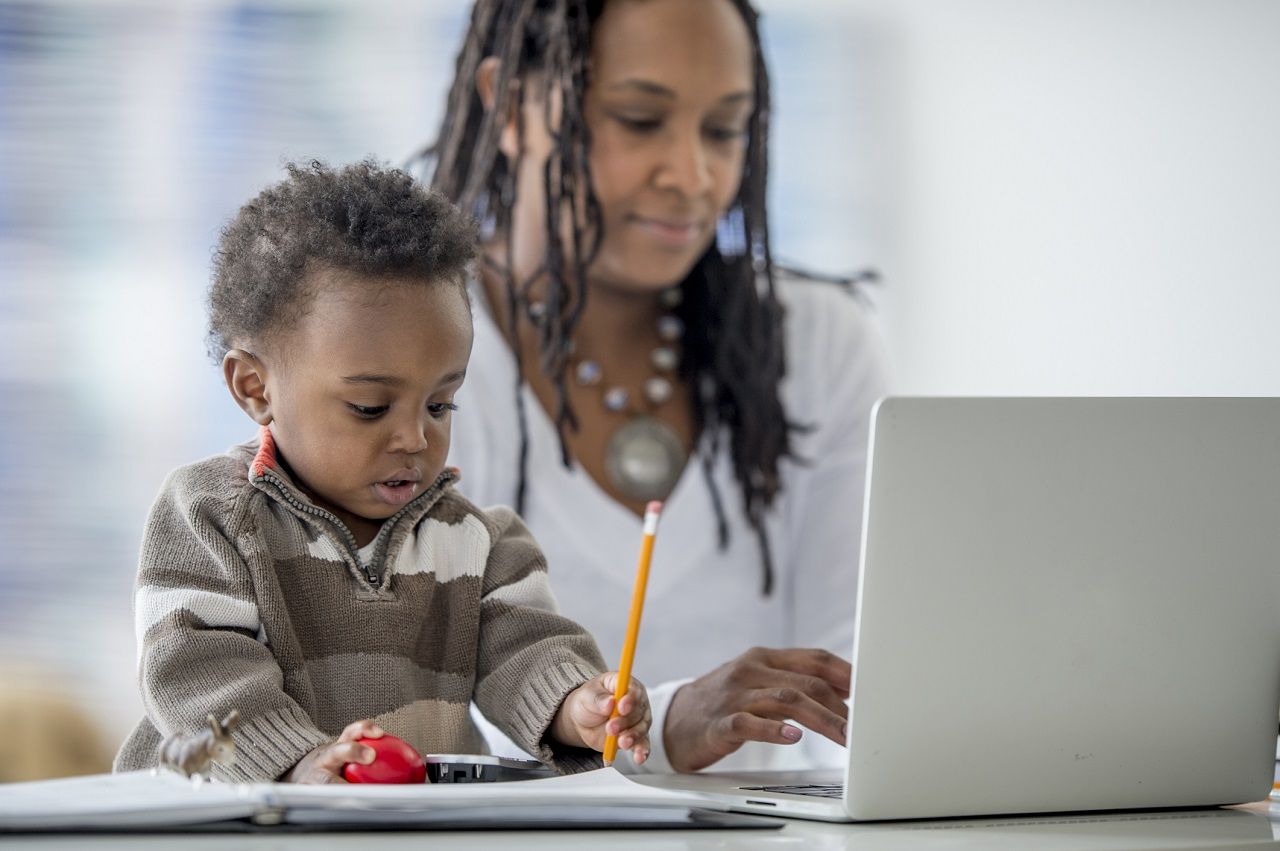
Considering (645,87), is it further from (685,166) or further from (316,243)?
(316,243)

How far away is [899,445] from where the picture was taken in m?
0.75

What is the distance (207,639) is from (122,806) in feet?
0.97

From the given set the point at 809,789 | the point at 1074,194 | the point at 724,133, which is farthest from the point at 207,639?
the point at 1074,194

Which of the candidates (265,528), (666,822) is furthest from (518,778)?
(265,528)

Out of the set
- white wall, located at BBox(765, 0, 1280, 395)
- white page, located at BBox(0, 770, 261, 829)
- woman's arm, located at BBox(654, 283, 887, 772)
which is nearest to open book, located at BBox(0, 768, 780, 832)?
white page, located at BBox(0, 770, 261, 829)

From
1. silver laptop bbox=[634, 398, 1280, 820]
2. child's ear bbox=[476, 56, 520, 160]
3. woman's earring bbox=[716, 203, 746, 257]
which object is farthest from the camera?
woman's earring bbox=[716, 203, 746, 257]

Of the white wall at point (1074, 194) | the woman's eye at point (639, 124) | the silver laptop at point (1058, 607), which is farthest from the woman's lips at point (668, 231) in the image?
the silver laptop at point (1058, 607)

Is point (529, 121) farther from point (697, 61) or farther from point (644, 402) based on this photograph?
point (644, 402)

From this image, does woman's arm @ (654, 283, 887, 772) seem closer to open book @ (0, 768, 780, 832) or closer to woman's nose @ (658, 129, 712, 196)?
woman's nose @ (658, 129, 712, 196)

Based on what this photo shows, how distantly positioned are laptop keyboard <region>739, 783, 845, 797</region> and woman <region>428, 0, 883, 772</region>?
102cm

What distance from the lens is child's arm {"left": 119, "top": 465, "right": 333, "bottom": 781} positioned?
0.89 metres

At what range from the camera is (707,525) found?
2.13m

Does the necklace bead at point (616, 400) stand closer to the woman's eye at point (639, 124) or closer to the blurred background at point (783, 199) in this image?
the woman's eye at point (639, 124)

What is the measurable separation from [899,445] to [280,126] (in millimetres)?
1833
